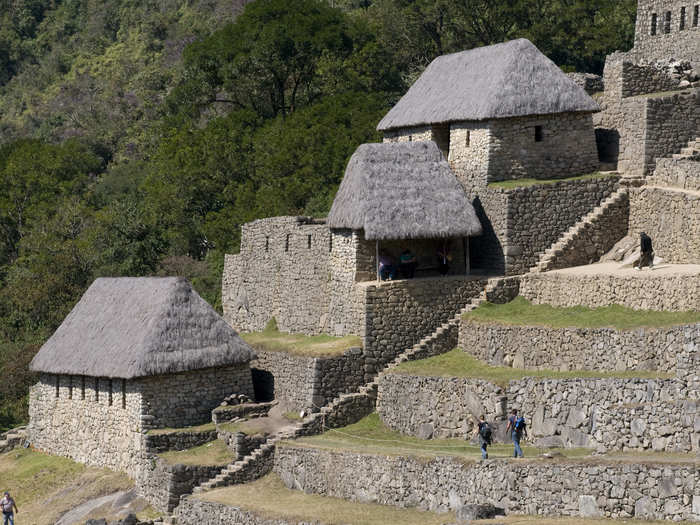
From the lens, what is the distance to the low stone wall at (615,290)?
1170 inches

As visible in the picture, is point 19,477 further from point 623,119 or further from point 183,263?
point 623,119

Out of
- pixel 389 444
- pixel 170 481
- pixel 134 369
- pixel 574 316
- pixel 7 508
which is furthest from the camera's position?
pixel 134 369

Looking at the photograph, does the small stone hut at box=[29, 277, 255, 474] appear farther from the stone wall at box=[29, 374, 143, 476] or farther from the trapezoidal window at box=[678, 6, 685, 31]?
the trapezoidal window at box=[678, 6, 685, 31]

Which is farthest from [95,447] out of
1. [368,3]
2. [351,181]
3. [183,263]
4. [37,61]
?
[37,61]

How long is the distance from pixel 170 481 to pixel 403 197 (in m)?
9.12

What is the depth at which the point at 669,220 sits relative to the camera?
1335 inches

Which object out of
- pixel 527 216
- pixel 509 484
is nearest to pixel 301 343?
pixel 527 216

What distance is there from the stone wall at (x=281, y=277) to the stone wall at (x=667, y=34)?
11.6 metres

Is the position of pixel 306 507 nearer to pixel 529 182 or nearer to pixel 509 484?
pixel 509 484

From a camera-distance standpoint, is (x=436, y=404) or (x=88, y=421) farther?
Result: (x=88, y=421)

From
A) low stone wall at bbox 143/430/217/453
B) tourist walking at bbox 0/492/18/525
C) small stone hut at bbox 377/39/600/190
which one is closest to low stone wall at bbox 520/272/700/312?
small stone hut at bbox 377/39/600/190

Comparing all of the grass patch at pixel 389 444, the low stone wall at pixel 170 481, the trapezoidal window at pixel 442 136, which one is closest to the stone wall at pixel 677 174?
the trapezoidal window at pixel 442 136

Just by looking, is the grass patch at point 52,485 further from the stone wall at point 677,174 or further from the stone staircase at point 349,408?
the stone wall at point 677,174

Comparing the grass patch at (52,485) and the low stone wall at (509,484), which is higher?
the low stone wall at (509,484)
